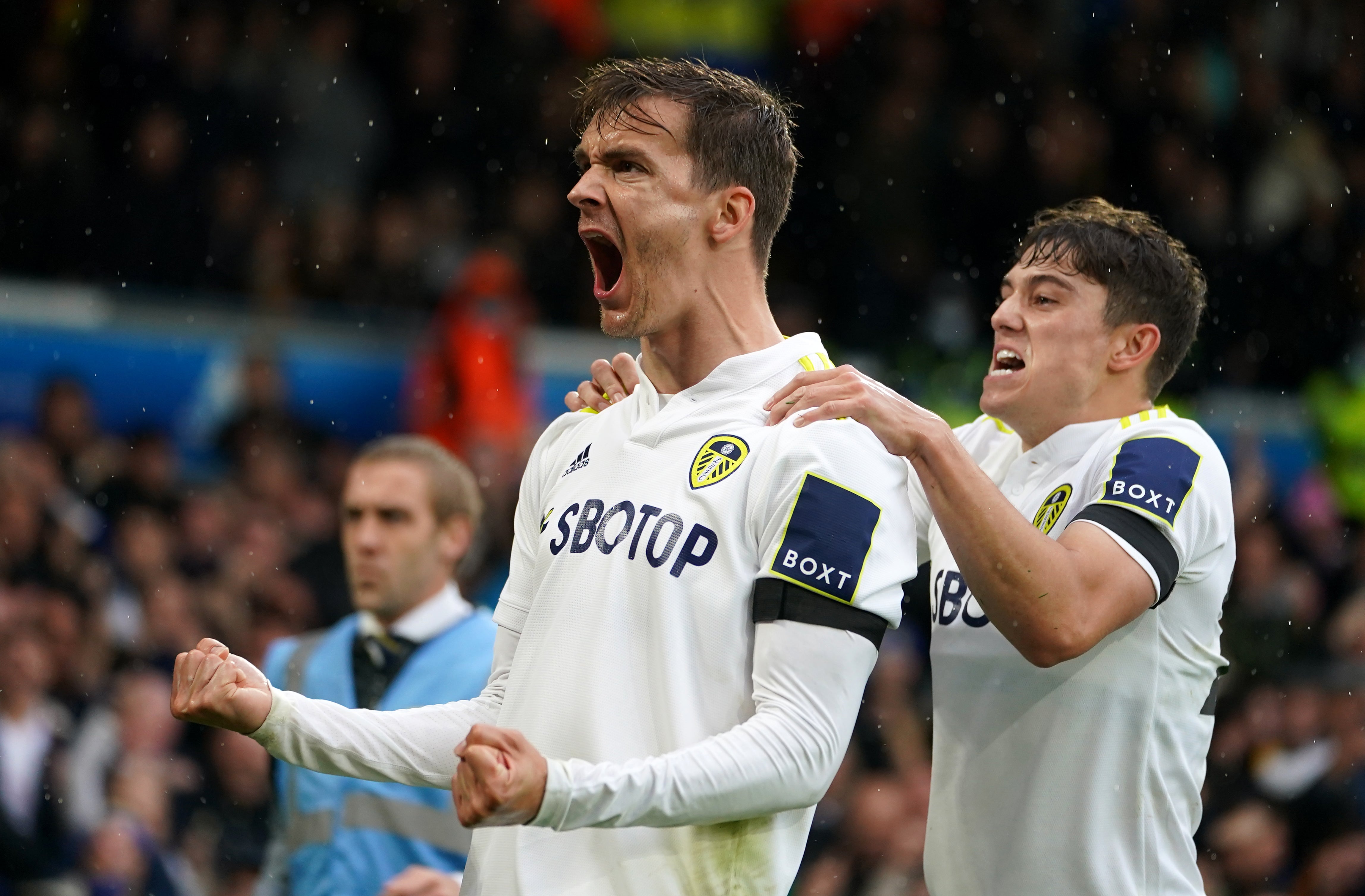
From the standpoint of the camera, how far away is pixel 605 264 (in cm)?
278

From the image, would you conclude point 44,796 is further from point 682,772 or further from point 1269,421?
point 1269,421

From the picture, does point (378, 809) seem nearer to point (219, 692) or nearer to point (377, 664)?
point (377, 664)

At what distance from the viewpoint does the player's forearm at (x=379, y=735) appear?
8.63ft

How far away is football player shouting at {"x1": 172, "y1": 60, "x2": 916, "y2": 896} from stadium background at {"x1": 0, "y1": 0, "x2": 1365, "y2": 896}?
150 inches

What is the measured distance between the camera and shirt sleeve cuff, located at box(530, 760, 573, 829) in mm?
2186

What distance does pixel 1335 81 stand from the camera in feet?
40.7

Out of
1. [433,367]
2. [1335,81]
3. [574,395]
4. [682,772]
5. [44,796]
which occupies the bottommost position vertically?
[44,796]

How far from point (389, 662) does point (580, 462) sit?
74.6 inches

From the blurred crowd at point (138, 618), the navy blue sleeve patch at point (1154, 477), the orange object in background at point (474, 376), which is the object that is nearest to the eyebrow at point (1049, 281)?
the navy blue sleeve patch at point (1154, 477)

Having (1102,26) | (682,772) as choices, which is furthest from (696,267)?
(1102,26)

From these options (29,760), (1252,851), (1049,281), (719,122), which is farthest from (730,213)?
(1252,851)

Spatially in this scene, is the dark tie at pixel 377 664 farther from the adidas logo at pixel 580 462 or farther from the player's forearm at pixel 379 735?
the adidas logo at pixel 580 462

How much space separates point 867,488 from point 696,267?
0.50 metres

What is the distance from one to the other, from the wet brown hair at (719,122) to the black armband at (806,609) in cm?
66
